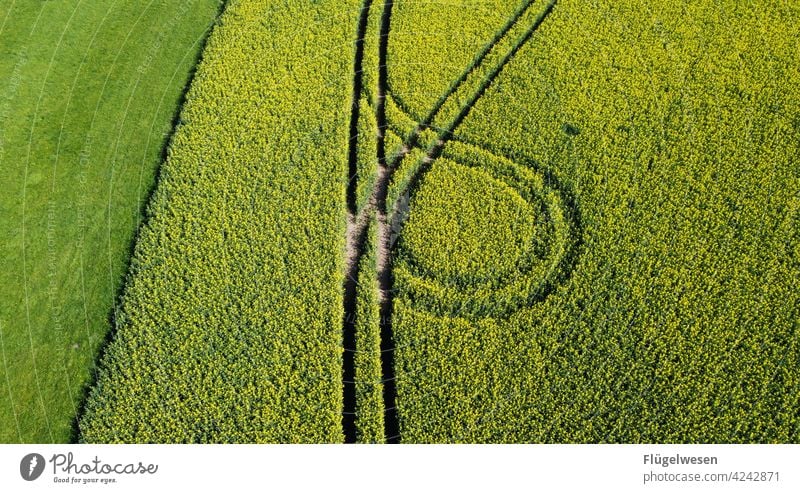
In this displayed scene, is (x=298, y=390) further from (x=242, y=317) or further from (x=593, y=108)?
(x=593, y=108)

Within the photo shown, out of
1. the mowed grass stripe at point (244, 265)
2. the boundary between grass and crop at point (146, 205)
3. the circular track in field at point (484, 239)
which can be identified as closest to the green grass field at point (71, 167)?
the boundary between grass and crop at point (146, 205)

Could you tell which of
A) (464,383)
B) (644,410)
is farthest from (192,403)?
(644,410)

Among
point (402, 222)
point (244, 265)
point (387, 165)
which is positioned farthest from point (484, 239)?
point (244, 265)

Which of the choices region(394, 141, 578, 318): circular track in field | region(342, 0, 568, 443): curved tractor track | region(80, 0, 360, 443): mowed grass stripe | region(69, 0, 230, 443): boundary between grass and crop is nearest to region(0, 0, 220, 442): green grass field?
region(69, 0, 230, 443): boundary between grass and crop

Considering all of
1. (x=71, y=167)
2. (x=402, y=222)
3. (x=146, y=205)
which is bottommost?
(x=146, y=205)

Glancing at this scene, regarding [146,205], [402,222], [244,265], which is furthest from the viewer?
[146,205]

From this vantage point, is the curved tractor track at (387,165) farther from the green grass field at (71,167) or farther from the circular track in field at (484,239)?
the green grass field at (71,167)

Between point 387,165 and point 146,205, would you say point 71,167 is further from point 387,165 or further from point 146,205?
point 387,165
